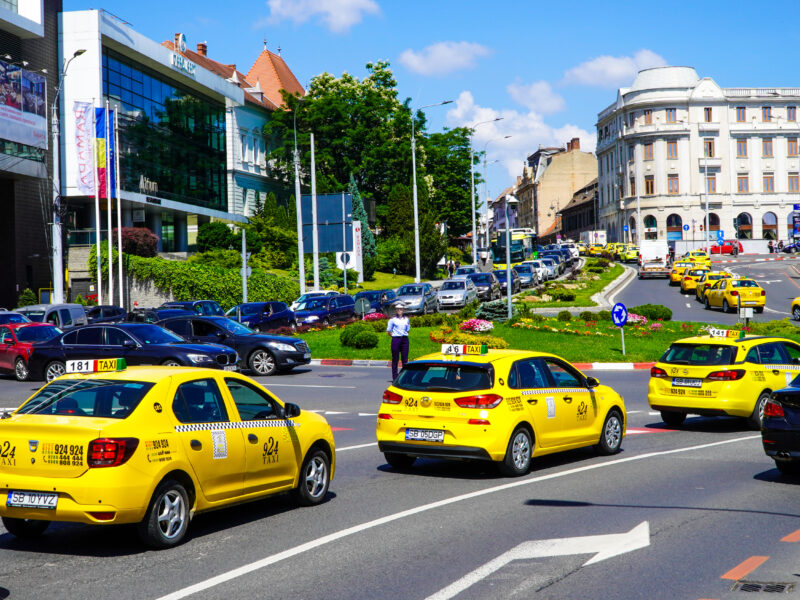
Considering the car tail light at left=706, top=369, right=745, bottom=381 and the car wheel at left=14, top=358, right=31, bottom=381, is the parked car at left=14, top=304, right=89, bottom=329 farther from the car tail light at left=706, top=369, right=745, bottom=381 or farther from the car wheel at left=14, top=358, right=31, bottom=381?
the car tail light at left=706, top=369, right=745, bottom=381

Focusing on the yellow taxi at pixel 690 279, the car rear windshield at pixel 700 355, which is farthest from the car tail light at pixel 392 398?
the yellow taxi at pixel 690 279

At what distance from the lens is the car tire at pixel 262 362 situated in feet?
85.4

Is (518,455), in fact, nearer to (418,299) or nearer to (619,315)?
(619,315)

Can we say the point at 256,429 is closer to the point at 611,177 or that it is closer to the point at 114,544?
the point at 114,544

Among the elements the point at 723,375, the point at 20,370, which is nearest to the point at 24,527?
the point at 723,375

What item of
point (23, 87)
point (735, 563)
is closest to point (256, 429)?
point (735, 563)

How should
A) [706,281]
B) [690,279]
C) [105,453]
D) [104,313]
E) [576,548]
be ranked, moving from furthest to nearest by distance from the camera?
[690,279], [706,281], [104,313], [576,548], [105,453]

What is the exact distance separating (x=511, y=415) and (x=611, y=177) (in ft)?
407

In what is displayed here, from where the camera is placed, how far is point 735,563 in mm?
7535

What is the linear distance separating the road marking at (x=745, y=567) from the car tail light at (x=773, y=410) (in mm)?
3774

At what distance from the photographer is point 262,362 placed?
85.7 ft

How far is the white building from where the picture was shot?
120 m

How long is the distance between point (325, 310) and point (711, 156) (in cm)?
9409

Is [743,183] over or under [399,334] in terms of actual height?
over
